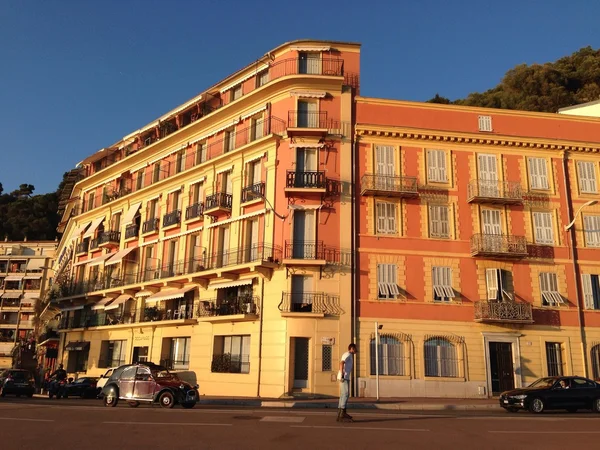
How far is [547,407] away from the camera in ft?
59.8

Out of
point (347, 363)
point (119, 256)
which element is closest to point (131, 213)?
point (119, 256)

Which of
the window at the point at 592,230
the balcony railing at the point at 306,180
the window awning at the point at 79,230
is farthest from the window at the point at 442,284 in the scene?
the window awning at the point at 79,230

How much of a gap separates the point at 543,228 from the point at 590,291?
396cm

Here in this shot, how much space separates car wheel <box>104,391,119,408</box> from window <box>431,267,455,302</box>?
15.6 m

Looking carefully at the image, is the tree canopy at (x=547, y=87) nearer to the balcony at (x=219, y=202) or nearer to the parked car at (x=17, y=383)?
the balcony at (x=219, y=202)

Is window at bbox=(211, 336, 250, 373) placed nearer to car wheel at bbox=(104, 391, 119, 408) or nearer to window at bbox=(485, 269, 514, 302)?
car wheel at bbox=(104, 391, 119, 408)

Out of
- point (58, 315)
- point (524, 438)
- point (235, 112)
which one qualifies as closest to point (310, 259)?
point (235, 112)

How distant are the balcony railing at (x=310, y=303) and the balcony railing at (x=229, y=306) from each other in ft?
6.45

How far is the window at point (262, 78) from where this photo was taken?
30.7 meters

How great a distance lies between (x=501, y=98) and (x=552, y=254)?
131 feet

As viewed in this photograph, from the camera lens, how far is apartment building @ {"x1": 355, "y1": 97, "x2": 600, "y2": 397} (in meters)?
25.6

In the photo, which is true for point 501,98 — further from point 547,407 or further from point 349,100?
point 547,407

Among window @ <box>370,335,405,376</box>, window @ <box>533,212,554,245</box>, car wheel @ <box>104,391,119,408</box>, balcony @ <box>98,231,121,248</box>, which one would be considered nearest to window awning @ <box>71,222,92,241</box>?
balcony @ <box>98,231,121,248</box>

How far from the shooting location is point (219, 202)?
30.2 m
